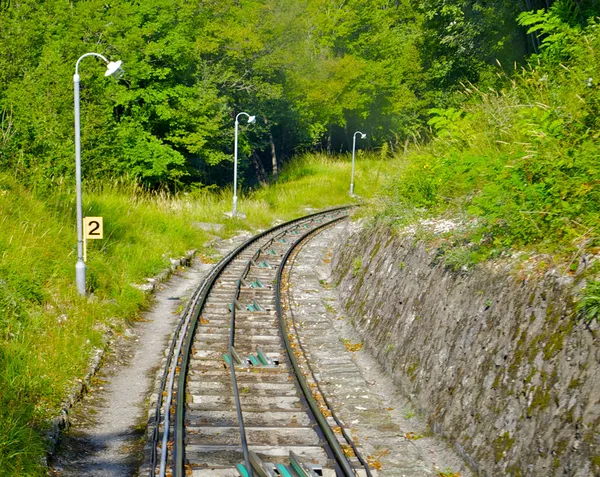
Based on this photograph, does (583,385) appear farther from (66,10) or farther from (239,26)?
(239,26)

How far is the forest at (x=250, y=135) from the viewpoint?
26.6 ft

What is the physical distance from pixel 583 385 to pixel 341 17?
53840 millimetres

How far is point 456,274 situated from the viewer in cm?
903

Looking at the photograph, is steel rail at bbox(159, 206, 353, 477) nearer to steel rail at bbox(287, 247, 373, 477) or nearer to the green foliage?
steel rail at bbox(287, 247, 373, 477)

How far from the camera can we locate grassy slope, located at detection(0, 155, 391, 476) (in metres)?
8.20

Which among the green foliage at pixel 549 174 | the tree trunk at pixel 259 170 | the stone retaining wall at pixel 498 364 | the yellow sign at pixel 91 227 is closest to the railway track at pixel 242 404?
the stone retaining wall at pixel 498 364

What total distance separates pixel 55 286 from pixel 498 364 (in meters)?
9.22

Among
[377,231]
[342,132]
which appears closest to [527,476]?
[377,231]

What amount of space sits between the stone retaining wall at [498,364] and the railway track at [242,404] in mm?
1416

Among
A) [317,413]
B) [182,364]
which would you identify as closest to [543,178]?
[317,413]

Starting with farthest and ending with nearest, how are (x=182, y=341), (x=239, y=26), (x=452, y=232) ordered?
1. (x=239, y=26)
2. (x=182, y=341)
3. (x=452, y=232)

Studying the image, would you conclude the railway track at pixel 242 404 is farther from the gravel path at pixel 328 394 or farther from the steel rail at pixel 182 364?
the gravel path at pixel 328 394

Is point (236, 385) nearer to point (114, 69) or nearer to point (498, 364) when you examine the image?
point (498, 364)

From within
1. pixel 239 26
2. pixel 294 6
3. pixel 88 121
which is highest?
pixel 294 6
